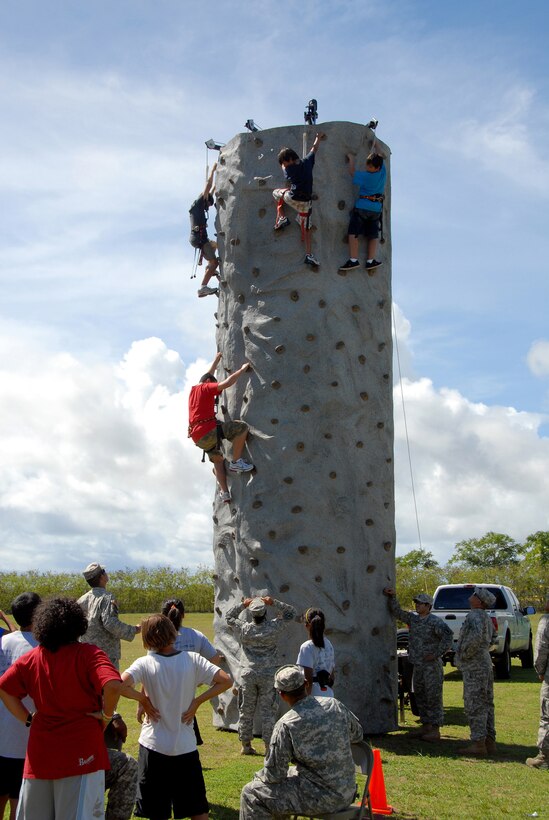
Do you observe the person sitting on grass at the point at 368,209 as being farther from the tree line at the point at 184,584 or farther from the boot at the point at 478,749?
the tree line at the point at 184,584

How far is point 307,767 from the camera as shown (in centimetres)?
577

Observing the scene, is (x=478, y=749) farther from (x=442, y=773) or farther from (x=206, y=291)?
(x=206, y=291)

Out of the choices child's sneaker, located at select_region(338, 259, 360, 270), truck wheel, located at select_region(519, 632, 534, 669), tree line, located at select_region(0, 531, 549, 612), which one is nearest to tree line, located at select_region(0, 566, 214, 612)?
tree line, located at select_region(0, 531, 549, 612)

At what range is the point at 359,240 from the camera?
13.0 m

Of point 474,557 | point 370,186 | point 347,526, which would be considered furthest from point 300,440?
point 474,557

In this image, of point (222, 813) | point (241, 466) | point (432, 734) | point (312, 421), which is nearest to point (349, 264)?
point (312, 421)

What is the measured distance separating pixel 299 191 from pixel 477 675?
6.77 m

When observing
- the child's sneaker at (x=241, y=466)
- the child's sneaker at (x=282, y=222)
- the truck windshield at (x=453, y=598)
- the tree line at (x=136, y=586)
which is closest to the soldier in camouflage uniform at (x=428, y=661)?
the child's sneaker at (x=241, y=466)

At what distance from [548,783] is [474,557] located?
58.8m

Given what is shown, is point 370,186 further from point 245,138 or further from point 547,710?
point 547,710

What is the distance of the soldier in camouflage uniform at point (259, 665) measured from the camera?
10422 mm

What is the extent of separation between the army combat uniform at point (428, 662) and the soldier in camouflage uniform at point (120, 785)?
6.66m

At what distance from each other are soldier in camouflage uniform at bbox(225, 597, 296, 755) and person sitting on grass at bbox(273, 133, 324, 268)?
4.97 m

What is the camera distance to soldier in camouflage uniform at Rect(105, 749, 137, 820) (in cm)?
576
